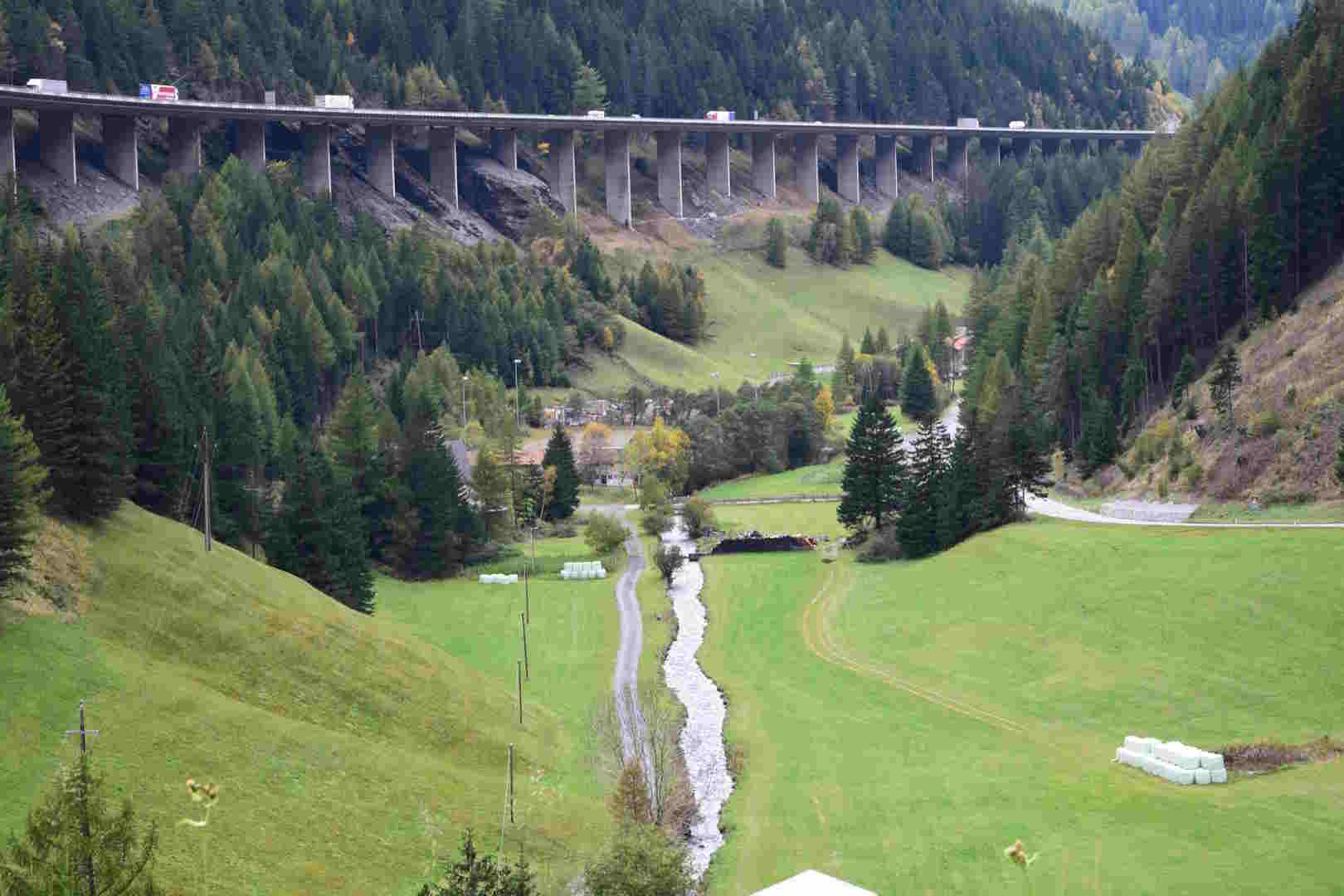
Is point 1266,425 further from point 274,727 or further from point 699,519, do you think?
point 274,727

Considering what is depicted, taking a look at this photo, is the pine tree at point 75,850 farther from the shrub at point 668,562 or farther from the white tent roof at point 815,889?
the shrub at point 668,562

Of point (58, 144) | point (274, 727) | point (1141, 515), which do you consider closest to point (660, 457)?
point (1141, 515)

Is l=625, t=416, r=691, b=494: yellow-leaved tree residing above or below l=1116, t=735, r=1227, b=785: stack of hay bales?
below

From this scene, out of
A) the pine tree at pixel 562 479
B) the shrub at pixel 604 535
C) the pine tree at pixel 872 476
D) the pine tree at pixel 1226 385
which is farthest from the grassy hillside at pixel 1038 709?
the pine tree at pixel 562 479

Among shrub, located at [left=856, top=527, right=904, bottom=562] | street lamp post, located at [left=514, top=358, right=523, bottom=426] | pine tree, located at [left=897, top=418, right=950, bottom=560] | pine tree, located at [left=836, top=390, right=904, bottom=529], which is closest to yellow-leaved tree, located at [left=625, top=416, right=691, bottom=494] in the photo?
street lamp post, located at [left=514, top=358, right=523, bottom=426]

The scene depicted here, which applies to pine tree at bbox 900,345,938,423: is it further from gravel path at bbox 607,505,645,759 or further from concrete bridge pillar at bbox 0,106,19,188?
concrete bridge pillar at bbox 0,106,19,188

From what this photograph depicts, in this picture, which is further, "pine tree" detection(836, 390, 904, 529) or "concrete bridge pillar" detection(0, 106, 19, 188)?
"concrete bridge pillar" detection(0, 106, 19, 188)
